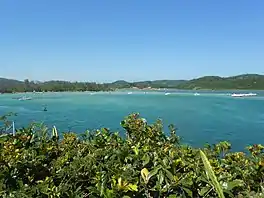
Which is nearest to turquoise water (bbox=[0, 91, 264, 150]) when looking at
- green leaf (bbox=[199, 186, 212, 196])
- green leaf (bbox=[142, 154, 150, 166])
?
green leaf (bbox=[142, 154, 150, 166])

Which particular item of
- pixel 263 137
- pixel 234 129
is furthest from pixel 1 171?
pixel 234 129

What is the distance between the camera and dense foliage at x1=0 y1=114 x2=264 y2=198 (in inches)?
48.9

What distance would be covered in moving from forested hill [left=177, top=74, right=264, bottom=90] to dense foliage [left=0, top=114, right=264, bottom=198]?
153m

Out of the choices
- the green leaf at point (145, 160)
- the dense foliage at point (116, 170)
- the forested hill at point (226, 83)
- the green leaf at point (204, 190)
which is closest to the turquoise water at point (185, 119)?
the dense foliage at point (116, 170)

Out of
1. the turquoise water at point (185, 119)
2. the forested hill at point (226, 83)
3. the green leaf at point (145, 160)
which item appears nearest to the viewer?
the green leaf at point (145, 160)

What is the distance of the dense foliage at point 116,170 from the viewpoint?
4.08 feet

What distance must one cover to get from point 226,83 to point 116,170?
165982 mm

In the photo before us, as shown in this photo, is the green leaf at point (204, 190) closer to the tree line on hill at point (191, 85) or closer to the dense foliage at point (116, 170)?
the dense foliage at point (116, 170)

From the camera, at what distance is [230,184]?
1235mm

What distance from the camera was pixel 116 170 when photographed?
135 cm

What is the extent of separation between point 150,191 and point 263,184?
656 mm

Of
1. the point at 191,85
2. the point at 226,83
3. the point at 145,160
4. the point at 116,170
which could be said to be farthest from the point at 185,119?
the point at 191,85

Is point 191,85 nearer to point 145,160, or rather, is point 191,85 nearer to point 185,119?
point 185,119

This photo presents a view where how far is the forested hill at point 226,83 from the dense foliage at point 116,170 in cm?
15285
